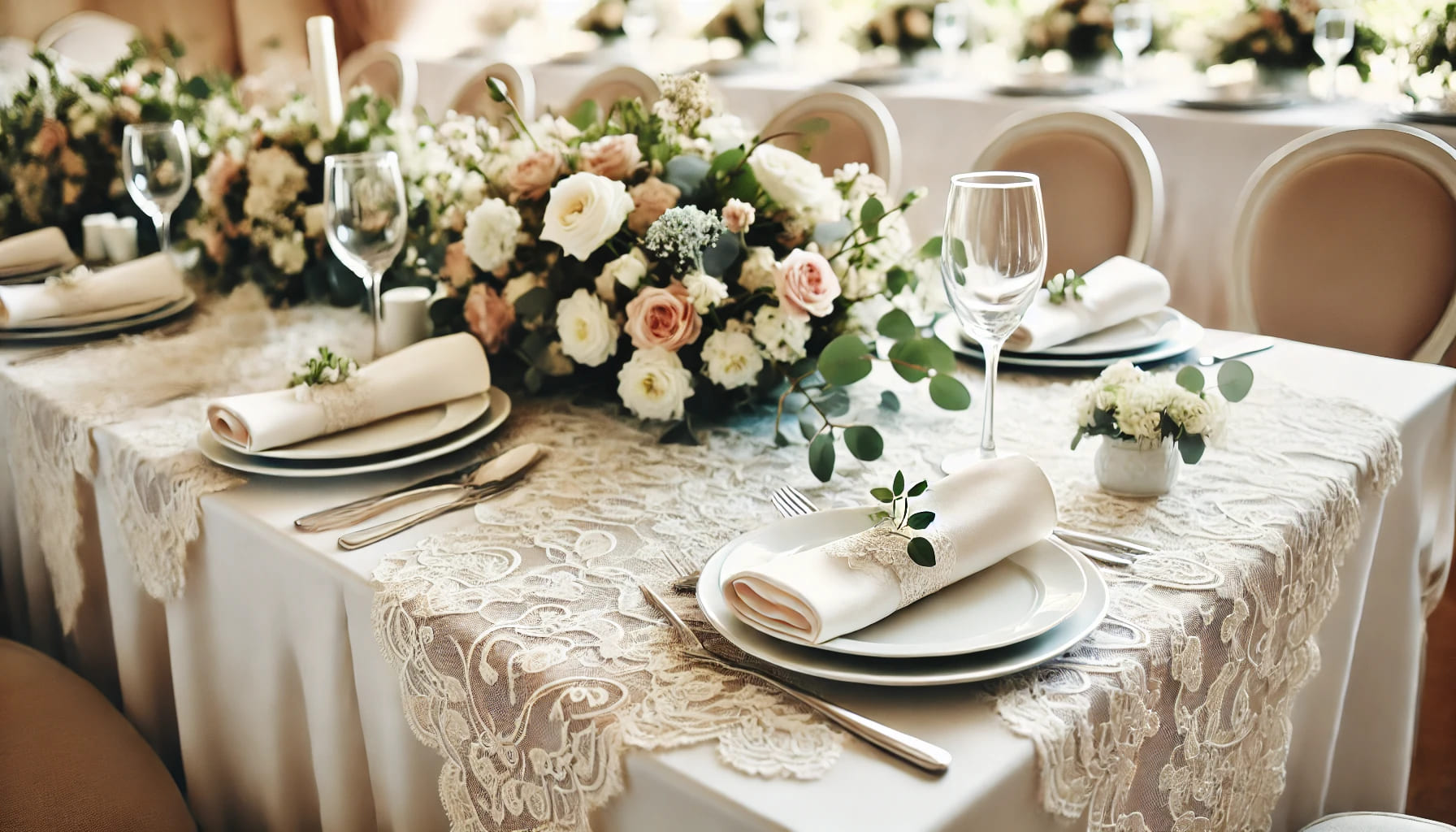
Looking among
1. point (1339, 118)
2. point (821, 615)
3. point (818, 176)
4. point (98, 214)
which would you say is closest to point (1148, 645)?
point (821, 615)

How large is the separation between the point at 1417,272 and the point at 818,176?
40.1 inches

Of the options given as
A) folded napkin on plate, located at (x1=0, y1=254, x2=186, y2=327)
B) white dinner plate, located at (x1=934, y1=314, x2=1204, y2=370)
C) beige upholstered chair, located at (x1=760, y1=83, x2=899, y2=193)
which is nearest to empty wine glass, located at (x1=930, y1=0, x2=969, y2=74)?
beige upholstered chair, located at (x1=760, y1=83, x2=899, y2=193)

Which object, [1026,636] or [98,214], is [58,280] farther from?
[1026,636]

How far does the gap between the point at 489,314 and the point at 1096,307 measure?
70 centimetres

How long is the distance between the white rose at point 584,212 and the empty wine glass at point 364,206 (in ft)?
0.75

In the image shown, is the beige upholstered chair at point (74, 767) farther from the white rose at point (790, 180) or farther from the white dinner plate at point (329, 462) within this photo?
the white rose at point (790, 180)

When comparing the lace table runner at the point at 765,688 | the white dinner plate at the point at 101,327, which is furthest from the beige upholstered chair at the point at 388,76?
the lace table runner at the point at 765,688

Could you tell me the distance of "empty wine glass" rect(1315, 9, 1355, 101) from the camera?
8.66ft

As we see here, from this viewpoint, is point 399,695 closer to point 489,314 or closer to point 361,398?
point 361,398

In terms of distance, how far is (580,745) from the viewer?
69 centimetres

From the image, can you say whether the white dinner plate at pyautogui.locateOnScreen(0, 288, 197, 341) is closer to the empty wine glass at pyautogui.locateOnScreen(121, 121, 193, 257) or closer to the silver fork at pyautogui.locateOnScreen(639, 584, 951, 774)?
the empty wine glass at pyautogui.locateOnScreen(121, 121, 193, 257)

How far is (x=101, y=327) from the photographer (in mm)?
1582

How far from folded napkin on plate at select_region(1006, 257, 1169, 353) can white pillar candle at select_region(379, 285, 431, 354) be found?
0.70 m
